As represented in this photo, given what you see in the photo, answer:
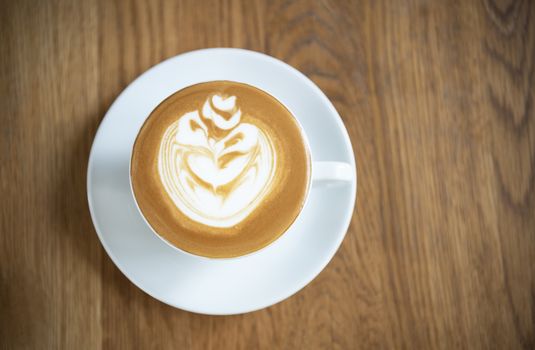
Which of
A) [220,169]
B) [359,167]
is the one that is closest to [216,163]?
[220,169]

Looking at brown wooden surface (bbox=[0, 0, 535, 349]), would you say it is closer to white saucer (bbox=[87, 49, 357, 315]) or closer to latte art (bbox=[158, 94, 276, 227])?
white saucer (bbox=[87, 49, 357, 315])

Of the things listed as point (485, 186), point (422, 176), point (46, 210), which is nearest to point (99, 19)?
point (46, 210)

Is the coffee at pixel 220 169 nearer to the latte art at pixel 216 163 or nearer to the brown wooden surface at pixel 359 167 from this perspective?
the latte art at pixel 216 163

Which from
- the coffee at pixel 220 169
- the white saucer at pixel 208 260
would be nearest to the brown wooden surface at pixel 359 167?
the white saucer at pixel 208 260

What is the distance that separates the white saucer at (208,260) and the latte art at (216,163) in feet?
0.45

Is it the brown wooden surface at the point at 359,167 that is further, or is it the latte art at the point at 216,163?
the brown wooden surface at the point at 359,167

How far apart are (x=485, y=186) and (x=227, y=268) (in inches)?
24.6

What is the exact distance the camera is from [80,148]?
94 cm

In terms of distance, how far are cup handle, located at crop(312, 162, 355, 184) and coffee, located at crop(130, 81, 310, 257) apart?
2 centimetres

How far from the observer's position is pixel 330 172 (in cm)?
77

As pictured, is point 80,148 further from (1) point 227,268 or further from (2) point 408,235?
(2) point 408,235

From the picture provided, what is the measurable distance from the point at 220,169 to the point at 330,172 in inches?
7.7

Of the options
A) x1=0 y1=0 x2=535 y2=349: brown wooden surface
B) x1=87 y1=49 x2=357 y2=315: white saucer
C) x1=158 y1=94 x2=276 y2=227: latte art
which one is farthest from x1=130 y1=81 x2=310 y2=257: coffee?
x1=0 y1=0 x2=535 y2=349: brown wooden surface

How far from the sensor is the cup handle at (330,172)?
0.77 meters
